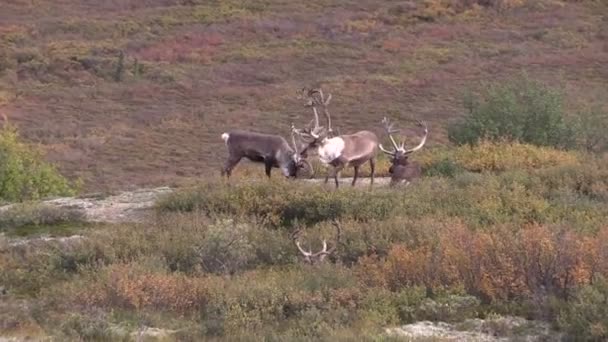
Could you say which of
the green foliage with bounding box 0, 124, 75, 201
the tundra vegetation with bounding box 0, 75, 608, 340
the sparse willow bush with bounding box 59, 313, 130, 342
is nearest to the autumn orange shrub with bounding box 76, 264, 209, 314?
the tundra vegetation with bounding box 0, 75, 608, 340

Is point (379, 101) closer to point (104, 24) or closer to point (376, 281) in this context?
point (104, 24)

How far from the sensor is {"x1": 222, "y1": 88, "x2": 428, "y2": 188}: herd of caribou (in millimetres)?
16500

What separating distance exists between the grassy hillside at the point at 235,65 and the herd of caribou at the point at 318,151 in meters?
8.43

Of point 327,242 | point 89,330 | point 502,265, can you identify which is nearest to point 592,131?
point 327,242

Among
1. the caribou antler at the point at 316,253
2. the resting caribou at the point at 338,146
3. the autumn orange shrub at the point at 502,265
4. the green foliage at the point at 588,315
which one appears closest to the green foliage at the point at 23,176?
the resting caribou at the point at 338,146

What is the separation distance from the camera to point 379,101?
39562mm

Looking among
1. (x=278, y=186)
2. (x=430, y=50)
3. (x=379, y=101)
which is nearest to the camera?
(x=278, y=186)

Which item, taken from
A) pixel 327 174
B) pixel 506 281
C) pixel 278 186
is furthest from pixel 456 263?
pixel 327 174

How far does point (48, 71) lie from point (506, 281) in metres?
37.1

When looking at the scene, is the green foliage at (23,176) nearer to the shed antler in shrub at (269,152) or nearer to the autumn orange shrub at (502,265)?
the shed antler in shrub at (269,152)

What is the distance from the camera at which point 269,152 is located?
1734cm

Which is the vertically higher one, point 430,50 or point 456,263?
point 456,263

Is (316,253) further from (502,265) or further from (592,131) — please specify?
(592,131)

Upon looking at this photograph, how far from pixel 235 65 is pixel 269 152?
29918 millimetres
